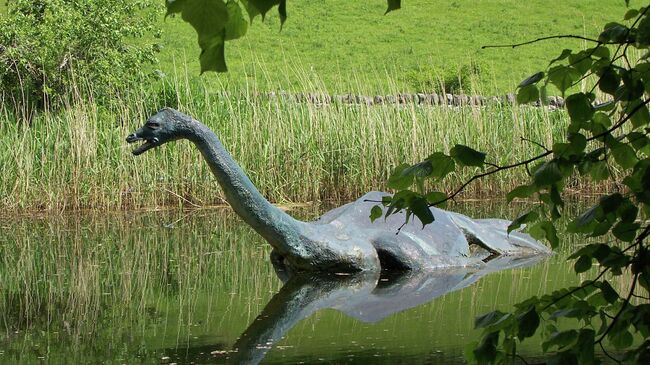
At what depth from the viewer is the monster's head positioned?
31.0ft

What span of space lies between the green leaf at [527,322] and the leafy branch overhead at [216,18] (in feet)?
3.05

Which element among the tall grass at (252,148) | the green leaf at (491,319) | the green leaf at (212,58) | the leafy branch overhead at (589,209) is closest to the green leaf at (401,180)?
the leafy branch overhead at (589,209)

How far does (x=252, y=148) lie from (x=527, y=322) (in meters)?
12.1

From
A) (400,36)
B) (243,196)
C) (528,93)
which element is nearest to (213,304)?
(243,196)

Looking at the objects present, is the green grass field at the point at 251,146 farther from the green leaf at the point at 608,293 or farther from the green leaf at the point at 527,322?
the green leaf at the point at 527,322

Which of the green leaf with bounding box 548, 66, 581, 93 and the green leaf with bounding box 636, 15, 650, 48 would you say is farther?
the green leaf with bounding box 548, 66, 581, 93

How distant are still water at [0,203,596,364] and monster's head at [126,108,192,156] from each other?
3.69ft

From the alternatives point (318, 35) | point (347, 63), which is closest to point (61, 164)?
point (347, 63)

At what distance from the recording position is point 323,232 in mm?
9680

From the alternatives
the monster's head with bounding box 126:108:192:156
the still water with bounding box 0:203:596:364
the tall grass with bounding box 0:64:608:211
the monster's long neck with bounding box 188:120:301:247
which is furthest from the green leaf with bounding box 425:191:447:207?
the tall grass with bounding box 0:64:608:211

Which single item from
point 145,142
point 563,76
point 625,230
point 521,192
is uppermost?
point 145,142

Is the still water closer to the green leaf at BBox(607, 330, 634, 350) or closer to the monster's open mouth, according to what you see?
the monster's open mouth

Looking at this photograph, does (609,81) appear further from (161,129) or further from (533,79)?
(161,129)

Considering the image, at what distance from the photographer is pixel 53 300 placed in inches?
350
